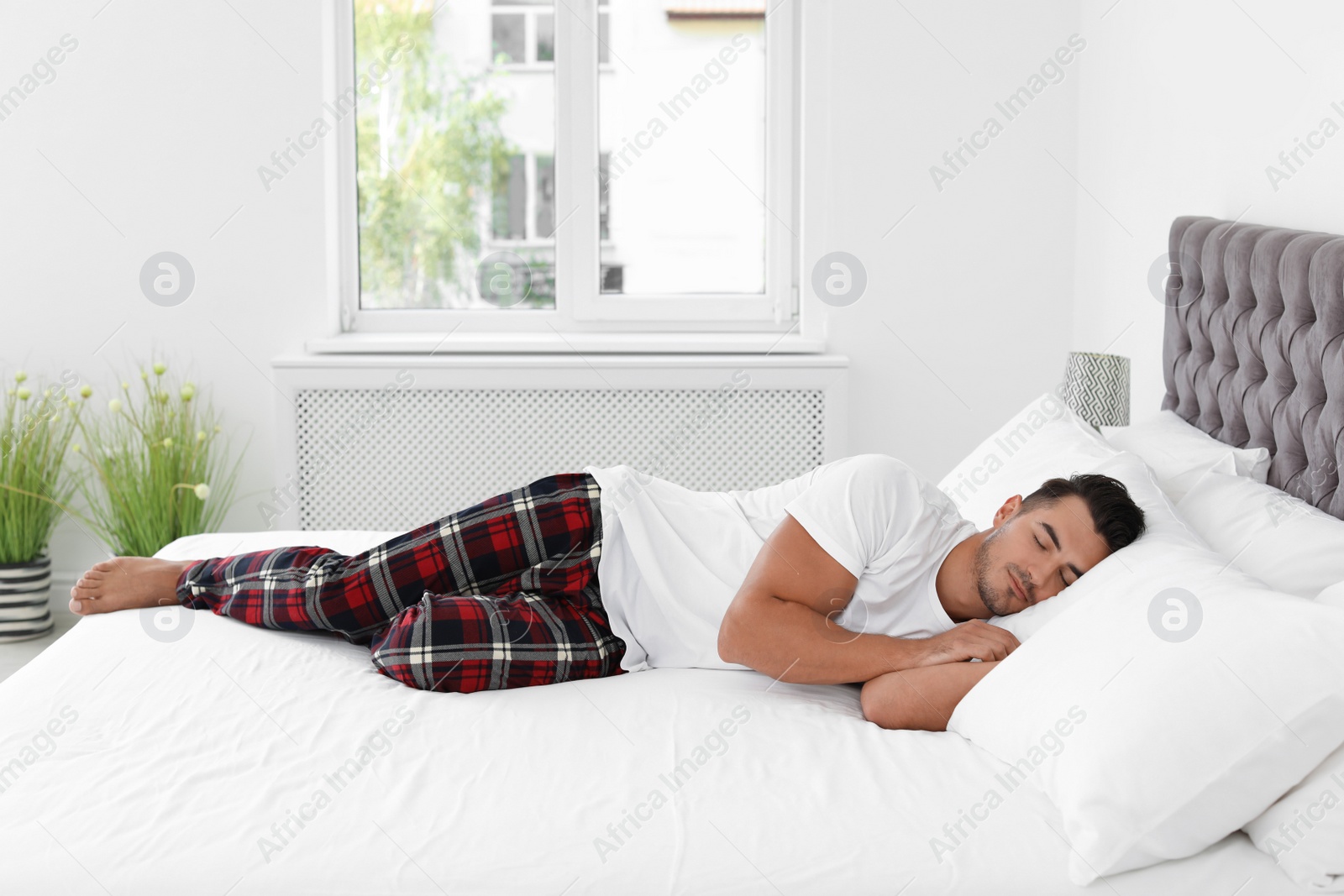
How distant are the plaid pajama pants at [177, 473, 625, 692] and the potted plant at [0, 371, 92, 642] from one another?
149 centimetres

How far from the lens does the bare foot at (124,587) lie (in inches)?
68.9

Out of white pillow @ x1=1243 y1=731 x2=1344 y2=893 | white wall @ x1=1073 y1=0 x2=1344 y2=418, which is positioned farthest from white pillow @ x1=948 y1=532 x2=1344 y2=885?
white wall @ x1=1073 y1=0 x2=1344 y2=418

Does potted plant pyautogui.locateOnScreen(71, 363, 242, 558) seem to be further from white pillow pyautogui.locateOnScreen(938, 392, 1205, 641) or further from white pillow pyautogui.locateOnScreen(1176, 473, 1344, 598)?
white pillow pyautogui.locateOnScreen(1176, 473, 1344, 598)

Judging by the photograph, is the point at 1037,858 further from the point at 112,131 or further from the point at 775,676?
the point at 112,131

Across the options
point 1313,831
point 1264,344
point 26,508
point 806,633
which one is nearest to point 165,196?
point 26,508

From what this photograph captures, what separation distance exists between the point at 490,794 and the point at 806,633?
19.0 inches

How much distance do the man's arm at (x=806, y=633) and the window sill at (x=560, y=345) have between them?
5.14 ft

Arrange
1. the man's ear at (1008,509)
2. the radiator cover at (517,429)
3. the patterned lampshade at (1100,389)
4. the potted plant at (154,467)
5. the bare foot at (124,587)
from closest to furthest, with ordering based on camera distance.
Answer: the man's ear at (1008,509)
the bare foot at (124,587)
the patterned lampshade at (1100,389)
the potted plant at (154,467)
the radiator cover at (517,429)

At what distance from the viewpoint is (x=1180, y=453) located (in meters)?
1.80

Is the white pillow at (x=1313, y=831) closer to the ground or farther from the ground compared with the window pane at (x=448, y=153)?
closer to the ground

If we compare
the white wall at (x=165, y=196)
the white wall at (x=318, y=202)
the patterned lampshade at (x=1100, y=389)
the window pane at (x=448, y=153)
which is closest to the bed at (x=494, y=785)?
the patterned lampshade at (x=1100, y=389)

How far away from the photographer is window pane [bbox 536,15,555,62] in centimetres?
314

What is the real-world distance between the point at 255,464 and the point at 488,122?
1.16m

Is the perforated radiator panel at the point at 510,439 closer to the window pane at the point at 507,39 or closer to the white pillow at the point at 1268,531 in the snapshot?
the window pane at the point at 507,39
